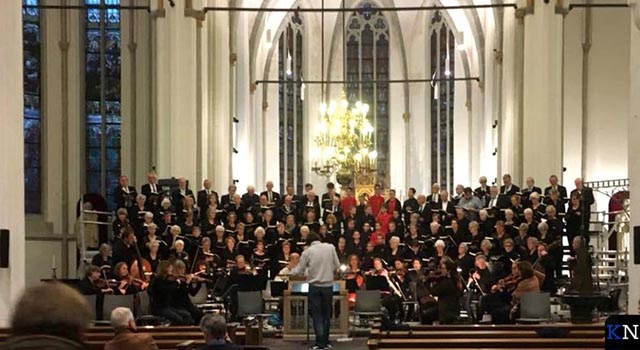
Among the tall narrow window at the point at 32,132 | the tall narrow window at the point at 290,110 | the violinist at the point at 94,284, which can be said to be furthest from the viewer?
the tall narrow window at the point at 290,110

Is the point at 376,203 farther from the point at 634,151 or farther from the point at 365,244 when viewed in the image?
the point at 634,151

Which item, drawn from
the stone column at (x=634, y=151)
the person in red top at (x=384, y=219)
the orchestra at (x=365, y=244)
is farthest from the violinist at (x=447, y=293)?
→ the person in red top at (x=384, y=219)

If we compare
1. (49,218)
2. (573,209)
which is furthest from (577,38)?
(49,218)

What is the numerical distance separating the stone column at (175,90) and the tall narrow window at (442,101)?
55.4 feet

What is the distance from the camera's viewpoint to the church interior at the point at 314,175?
11.2m

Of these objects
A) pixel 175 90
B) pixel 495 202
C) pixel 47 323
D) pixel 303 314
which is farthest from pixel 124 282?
pixel 47 323

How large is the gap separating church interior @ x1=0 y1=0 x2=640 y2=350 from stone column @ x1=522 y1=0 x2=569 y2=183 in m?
0.05

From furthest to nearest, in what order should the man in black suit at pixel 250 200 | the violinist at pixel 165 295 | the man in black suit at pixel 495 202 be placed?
1. the man in black suit at pixel 250 200
2. the man in black suit at pixel 495 202
3. the violinist at pixel 165 295

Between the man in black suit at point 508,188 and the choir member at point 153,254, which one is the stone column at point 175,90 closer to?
the choir member at point 153,254

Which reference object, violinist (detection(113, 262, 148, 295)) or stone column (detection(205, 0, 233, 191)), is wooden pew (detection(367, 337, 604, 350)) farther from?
stone column (detection(205, 0, 233, 191))

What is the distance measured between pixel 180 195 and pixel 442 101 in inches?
836

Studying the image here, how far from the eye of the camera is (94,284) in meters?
12.8

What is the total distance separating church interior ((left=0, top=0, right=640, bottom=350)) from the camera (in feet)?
36.6

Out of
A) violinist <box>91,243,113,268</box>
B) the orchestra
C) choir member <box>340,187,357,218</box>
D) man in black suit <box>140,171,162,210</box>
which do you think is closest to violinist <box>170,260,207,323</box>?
the orchestra
